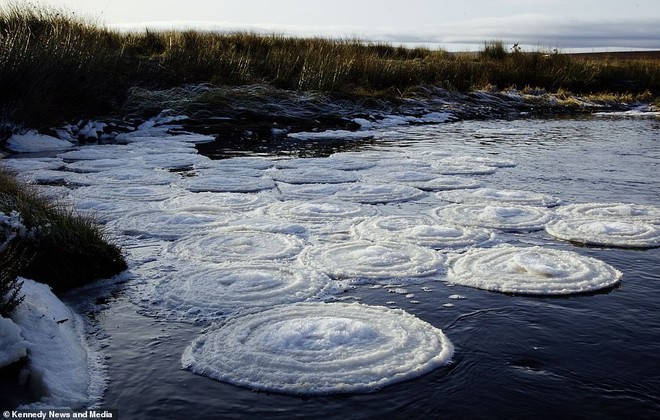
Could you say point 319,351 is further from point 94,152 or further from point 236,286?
point 94,152

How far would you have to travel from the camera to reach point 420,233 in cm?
523

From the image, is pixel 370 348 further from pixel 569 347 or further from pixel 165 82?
pixel 165 82

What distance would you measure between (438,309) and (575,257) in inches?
53.0

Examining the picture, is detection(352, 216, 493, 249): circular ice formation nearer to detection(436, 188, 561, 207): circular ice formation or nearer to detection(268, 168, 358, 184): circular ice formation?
detection(436, 188, 561, 207): circular ice formation

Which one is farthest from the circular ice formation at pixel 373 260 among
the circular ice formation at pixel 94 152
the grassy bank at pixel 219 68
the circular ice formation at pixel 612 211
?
the grassy bank at pixel 219 68

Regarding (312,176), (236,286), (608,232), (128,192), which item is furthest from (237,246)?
(312,176)

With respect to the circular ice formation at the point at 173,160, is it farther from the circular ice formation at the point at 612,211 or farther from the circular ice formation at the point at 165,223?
the circular ice formation at the point at 612,211

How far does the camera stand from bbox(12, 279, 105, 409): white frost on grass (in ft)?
8.95

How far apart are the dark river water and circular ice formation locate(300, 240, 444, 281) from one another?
0.22 meters

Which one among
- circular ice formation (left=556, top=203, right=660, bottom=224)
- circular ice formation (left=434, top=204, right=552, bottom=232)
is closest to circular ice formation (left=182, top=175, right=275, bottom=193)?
circular ice formation (left=434, top=204, right=552, bottom=232)

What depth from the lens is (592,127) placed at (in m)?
14.3

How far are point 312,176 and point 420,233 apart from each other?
299cm

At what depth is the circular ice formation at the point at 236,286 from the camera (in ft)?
12.5

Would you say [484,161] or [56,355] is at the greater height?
[484,161]
